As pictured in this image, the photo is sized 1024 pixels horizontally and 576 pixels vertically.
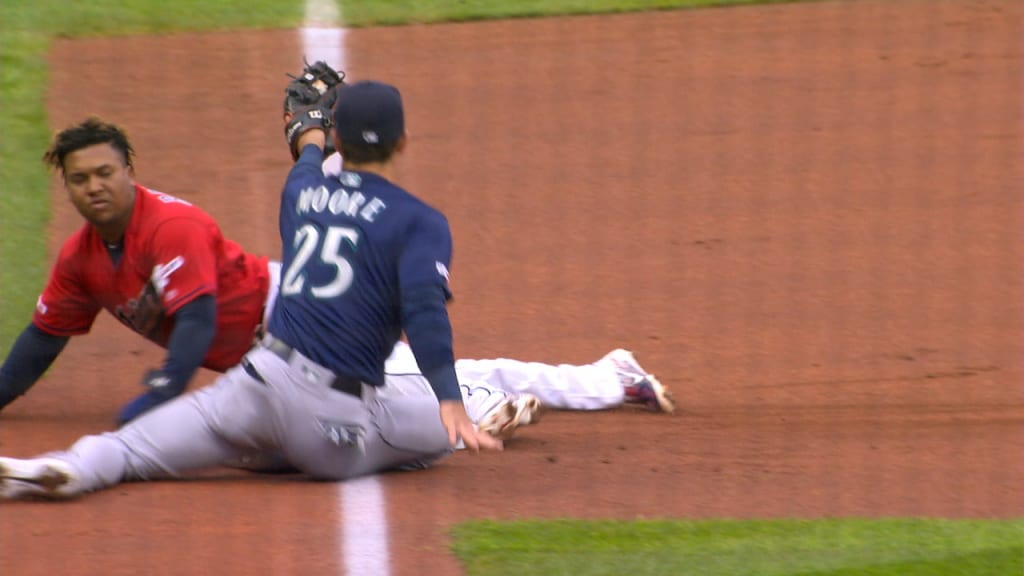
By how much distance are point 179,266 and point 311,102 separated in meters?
0.78

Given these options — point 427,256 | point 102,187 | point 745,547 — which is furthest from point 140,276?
point 745,547

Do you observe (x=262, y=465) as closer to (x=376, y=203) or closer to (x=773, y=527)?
(x=376, y=203)

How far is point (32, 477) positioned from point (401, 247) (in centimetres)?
120

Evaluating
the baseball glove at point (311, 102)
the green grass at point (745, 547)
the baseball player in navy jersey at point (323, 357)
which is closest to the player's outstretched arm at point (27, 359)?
the baseball player in navy jersey at point (323, 357)

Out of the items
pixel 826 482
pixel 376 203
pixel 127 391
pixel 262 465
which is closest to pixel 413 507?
pixel 262 465

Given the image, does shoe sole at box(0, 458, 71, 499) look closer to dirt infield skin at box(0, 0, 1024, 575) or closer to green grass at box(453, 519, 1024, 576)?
dirt infield skin at box(0, 0, 1024, 575)

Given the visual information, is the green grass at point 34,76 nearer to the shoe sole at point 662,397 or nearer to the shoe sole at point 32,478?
the shoe sole at point 32,478

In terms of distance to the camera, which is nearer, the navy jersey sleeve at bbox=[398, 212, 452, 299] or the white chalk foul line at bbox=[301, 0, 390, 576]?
the white chalk foul line at bbox=[301, 0, 390, 576]

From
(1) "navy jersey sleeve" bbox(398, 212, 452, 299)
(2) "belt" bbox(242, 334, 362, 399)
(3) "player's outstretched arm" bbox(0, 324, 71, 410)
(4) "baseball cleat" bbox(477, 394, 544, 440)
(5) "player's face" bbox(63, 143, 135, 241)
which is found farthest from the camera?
(3) "player's outstretched arm" bbox(0, 324, 71, 410)

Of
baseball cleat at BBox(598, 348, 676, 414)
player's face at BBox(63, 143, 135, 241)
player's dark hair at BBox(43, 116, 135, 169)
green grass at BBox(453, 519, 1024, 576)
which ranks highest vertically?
player's dark hair at BBox(43, 116, 135, 169)

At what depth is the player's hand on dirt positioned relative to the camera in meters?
4.05

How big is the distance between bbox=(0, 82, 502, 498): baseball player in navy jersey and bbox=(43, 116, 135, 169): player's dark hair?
0.83 m

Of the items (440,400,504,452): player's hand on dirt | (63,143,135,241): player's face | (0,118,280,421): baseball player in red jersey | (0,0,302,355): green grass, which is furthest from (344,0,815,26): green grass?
(440,400,504,452): player's hand on dirt

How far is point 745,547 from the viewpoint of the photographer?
4.32m
